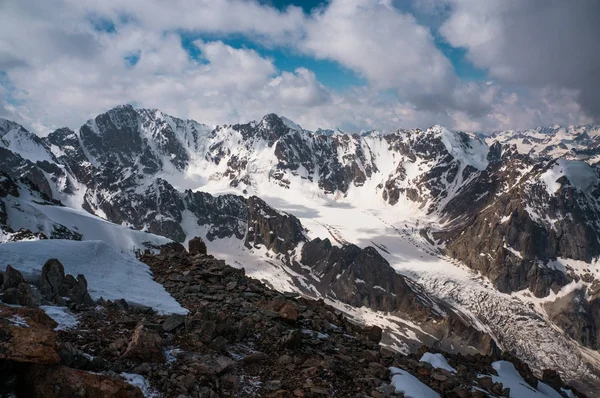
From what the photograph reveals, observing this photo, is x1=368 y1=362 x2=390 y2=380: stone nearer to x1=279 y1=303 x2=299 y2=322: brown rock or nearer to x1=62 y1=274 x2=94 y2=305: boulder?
x1=279 y1=303 x2=299 y2=322: brown rock

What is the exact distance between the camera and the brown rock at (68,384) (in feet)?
26.8

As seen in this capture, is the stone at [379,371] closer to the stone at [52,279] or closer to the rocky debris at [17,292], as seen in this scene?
the rocky debris at [17,292]

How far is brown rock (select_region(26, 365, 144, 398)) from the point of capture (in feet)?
26.8

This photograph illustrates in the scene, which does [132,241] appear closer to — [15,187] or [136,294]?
[15,187]

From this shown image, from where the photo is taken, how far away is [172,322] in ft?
46.6

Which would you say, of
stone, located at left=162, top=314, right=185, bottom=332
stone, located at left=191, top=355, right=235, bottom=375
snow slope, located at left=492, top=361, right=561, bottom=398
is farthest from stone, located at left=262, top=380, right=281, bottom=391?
snow slope, located at left=492, top=361, right=561, bottom=398

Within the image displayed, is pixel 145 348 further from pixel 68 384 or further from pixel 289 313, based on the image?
pixel 289 313

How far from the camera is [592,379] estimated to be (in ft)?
500

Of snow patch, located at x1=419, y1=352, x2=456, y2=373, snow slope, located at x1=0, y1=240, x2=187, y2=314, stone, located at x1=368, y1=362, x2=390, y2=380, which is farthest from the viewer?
snow patch, located at x1=419, y1=352, x2=456, y2=373

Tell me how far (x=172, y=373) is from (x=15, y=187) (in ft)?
514

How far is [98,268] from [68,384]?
13.4 meters

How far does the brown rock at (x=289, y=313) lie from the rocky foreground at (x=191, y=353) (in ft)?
0.17

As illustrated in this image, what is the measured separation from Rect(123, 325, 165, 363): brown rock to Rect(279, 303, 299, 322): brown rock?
6.72m

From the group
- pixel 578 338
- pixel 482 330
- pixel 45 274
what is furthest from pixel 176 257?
pixel 578 338
